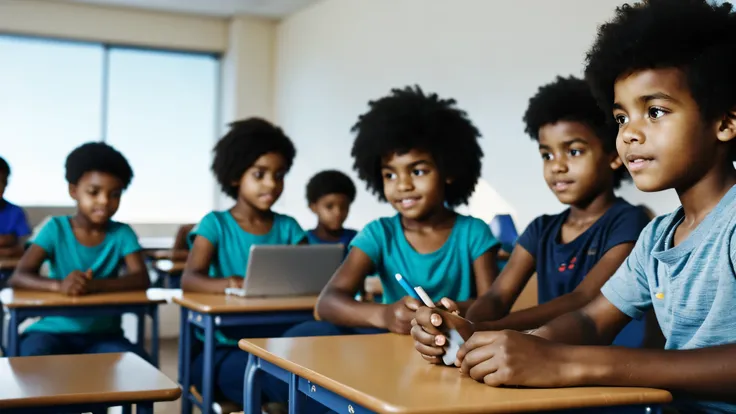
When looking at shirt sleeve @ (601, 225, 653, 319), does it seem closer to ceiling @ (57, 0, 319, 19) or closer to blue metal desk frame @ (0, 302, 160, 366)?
blue metal desk frame @ (0, 302, 160, 366)

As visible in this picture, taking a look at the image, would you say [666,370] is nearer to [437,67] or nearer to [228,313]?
[228,313]

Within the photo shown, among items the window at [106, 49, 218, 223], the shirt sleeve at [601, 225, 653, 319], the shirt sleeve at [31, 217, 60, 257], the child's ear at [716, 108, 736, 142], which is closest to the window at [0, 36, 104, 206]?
the window at [106, 49, 218, 223]

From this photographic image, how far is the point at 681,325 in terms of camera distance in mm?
1292

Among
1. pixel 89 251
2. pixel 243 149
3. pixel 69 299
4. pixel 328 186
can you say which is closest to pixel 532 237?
pixel 243 149

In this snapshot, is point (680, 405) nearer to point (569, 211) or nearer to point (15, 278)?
point (569, 211)

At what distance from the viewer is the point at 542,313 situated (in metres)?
1.83

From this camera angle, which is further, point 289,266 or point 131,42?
point 131,42

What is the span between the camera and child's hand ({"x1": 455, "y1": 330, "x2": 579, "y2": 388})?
1135 mm

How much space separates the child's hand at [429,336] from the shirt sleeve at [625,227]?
750mm

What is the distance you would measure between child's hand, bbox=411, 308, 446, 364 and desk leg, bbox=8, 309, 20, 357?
1731 mm

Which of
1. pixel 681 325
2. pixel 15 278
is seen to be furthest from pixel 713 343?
pixel 15 278

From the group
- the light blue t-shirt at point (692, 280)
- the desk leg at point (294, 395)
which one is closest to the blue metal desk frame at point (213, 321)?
the desk leg at point (294, 395)

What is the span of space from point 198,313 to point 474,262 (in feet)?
3.06

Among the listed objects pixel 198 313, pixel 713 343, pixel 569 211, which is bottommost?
pixel 198 313
